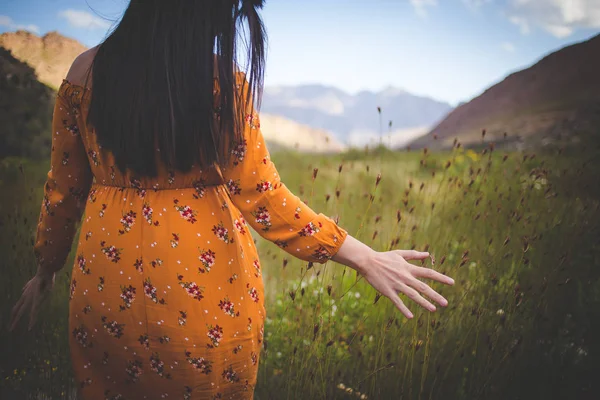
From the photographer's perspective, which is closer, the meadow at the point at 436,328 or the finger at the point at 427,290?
the finger at the point at 427,290

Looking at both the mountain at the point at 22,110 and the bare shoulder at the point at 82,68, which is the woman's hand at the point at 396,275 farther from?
the mountain at the point at 22,110

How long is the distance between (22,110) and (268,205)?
7.17 ft

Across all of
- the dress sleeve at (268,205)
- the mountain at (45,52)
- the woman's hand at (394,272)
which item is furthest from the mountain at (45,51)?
the woman's hand at (394,272)

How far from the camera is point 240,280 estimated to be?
3.27 ft

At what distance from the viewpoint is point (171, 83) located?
0.80 metres

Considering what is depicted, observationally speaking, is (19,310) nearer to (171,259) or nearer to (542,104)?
(171,259)

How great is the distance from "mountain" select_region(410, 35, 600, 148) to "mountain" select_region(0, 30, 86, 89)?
2536 millimetres

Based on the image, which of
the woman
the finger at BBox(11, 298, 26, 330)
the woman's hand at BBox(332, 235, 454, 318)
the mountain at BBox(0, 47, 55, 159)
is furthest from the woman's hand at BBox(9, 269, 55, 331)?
the mountain at BBox(0, 47, 55, 159)

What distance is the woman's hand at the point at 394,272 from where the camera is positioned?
2.70 ft

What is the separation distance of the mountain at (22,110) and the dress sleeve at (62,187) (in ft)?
4.25

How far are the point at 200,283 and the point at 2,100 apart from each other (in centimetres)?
208

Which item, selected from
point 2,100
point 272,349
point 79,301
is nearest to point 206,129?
point 79,301

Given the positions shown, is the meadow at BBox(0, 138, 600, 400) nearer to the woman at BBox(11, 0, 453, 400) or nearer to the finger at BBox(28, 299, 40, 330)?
the woman at BBox(11, 0, 453, 400)

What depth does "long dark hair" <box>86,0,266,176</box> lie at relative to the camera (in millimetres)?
798
